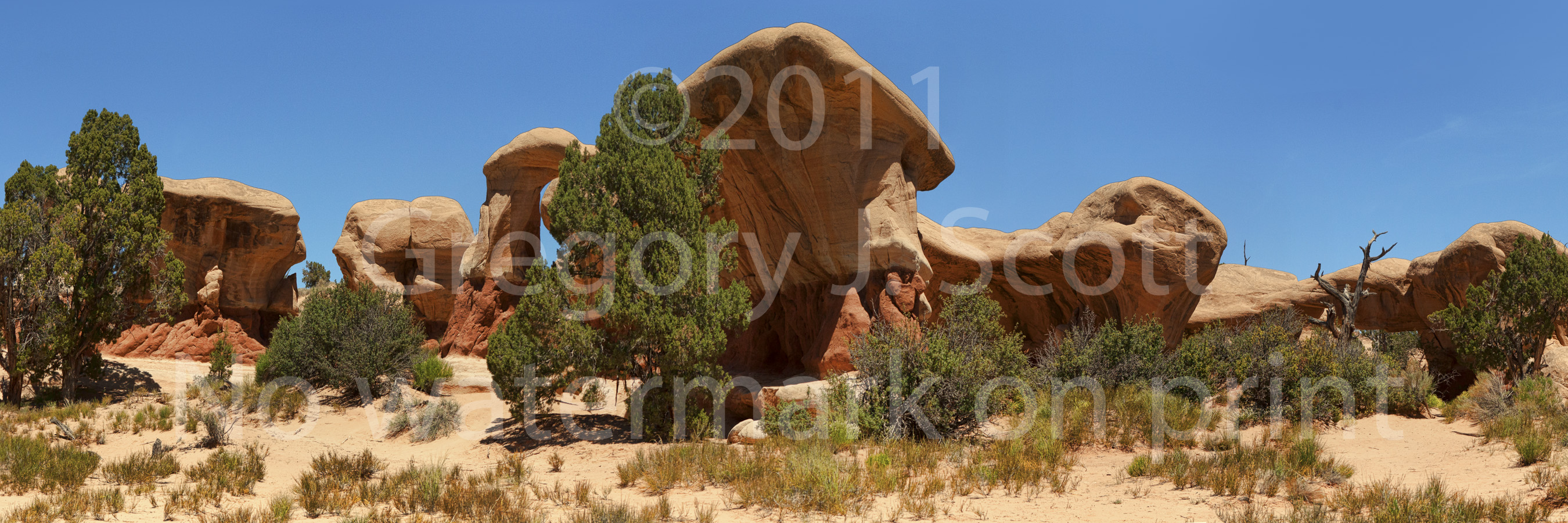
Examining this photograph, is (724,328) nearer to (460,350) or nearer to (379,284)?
(460,350)

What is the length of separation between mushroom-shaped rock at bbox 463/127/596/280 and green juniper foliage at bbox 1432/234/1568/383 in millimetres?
22053

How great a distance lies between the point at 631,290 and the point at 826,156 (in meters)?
6.12

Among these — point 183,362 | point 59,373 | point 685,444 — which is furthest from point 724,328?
point 183,362

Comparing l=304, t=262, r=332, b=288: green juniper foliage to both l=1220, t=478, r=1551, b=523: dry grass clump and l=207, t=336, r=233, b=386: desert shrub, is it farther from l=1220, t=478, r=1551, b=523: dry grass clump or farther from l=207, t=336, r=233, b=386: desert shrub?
l=1220, t=478, r=1551, b=523: dry grass clump

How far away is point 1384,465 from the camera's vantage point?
430 inches

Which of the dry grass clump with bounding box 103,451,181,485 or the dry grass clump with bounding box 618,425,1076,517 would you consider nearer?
Result: the dry grass clump with bounding box 618,425,1076,517

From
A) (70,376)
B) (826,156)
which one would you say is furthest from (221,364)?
(826,156)

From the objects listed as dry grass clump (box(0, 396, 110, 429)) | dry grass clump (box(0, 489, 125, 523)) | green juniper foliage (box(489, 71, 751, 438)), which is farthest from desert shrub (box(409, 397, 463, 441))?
dry grass clump (box(0, 489, 125, 523))

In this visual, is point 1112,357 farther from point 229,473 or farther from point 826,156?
point 229,473

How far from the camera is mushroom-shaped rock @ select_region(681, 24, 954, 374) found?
1675 cm

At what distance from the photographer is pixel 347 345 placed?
18859mm

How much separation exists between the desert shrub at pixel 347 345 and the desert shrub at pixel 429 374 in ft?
1.58

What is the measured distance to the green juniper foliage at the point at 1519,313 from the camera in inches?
697

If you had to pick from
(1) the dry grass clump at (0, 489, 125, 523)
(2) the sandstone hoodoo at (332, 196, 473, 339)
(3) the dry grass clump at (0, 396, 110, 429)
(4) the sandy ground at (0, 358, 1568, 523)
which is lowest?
(4) the sandy ground at (0, 358, 1568, 523)
